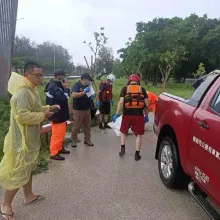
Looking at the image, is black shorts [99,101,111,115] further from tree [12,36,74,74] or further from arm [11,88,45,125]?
tree [12,36,74,74]

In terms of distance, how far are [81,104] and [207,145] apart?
12.4ft

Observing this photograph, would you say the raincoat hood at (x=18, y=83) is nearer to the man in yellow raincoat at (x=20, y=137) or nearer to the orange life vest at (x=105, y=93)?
the man in yellow raincoat at (x=20, y=137)

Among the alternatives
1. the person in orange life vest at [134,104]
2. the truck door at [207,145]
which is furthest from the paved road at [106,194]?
the truck door at [207,145]

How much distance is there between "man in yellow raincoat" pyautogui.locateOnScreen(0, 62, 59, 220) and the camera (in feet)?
10.7

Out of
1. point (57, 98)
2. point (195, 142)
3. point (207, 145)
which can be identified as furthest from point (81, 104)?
point (207, 145)

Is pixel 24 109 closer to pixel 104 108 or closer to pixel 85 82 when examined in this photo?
pixel 85 82

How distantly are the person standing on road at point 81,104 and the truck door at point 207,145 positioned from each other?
124 inches

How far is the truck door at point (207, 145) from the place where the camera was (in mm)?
2707

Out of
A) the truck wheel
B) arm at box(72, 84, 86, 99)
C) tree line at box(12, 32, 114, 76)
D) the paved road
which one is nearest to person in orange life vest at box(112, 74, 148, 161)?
the paved road

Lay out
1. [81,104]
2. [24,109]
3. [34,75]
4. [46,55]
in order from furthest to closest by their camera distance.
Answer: [46,55] < [81,104] < [34,75] < [24,109]

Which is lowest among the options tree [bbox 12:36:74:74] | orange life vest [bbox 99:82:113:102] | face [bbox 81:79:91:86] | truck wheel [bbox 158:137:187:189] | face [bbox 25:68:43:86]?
truck wheel [bbox 158:137:187:189]

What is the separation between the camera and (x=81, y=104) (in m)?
6.30

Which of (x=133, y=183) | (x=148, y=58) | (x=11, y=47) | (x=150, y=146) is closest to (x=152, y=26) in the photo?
(x=148, y=58)

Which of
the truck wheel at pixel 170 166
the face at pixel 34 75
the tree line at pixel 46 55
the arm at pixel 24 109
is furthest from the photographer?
the tree line at pixel 46 55
